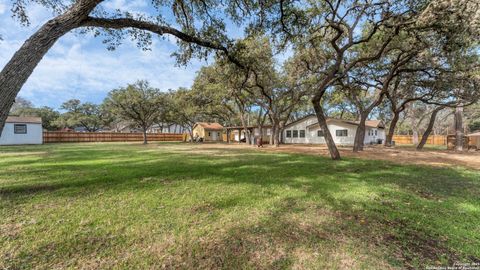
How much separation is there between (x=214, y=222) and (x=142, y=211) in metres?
1.28

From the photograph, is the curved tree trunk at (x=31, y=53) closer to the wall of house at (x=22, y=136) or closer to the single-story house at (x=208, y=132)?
the wall of house at (x=22, y=136)

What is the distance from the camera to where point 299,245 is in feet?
8.50

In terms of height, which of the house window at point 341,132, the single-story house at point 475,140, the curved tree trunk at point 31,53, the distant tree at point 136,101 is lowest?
the single-story house at point 475,140

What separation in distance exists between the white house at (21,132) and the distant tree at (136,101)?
831cm

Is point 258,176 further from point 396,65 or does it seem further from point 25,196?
point 396,65

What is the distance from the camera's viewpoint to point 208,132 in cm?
3781

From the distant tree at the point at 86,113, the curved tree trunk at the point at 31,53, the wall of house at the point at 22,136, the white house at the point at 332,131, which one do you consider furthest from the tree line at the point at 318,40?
the distant tree at the point at 86,113

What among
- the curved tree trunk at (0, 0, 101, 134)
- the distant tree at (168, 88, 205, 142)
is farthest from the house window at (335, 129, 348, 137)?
the curved tree trunk at (0, 0, 101, 134)

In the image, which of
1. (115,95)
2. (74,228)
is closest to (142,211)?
(74,228)

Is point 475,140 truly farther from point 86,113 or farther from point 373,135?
point 86,113

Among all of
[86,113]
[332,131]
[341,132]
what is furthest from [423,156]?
[86,113]

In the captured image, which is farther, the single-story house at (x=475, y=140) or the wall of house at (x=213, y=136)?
the wall of house at (x=213, y=136)

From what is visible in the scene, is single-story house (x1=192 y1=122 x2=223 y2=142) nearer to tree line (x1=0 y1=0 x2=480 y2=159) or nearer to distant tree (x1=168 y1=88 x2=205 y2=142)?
distant tree (x1=168 y1=88 x2=205 y2=142)

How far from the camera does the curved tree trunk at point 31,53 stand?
2717mm
